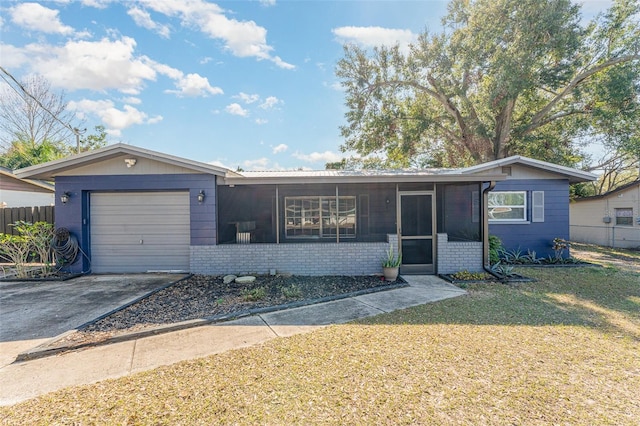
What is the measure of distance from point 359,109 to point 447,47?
17.1 ft

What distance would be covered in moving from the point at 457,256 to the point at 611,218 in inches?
430

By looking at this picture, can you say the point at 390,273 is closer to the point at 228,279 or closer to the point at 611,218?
the point at 228,279

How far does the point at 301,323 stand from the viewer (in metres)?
4.26

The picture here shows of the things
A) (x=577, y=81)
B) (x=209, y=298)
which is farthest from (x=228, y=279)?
(x=577, y=81)

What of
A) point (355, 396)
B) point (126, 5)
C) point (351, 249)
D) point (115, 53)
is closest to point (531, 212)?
point (351, 249)

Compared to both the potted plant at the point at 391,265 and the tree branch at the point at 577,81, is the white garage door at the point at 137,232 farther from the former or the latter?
the tree branch at the point at 577,81

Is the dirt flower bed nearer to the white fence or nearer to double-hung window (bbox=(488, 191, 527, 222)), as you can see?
double-hung window (bbox=(488, 191, 527, 222))

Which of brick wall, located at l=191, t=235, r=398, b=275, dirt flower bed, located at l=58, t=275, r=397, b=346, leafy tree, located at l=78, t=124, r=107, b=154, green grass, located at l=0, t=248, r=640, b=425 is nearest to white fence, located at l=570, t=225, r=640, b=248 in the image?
green grass, located at l=0, t=248, r=640, b=425

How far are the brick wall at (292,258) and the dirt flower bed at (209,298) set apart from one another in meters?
0.25

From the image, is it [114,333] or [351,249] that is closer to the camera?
[114,333]

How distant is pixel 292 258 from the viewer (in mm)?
7160

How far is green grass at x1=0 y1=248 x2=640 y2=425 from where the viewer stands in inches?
91.0

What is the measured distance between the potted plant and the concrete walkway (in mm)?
1359

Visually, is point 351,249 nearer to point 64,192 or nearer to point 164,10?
point 64,192
